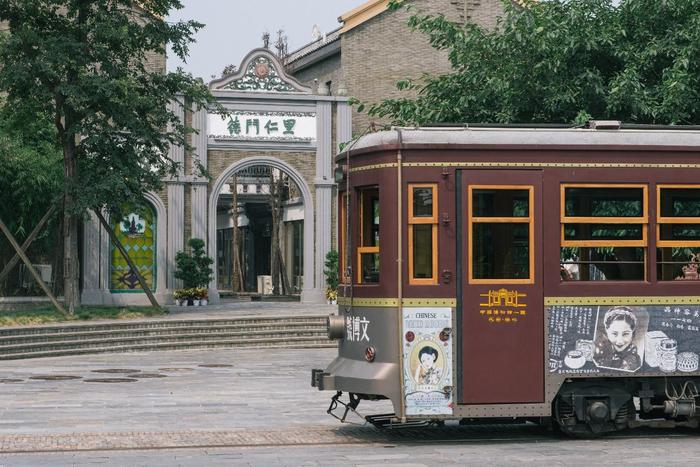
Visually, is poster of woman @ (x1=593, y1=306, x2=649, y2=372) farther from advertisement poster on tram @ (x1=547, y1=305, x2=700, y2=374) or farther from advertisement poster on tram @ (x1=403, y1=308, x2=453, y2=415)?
advertisement poster on tram @ (x1=403, y1=308, x2=453, y2=415)

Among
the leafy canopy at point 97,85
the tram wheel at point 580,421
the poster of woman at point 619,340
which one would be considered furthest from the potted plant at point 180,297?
the poster of woman at point 619,340

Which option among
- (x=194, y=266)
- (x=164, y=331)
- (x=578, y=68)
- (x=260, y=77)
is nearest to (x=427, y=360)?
(x=578, y=68)

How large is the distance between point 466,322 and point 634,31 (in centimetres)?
1036

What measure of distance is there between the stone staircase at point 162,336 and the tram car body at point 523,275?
1255 centimetres

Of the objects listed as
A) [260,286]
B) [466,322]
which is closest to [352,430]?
[466,322]

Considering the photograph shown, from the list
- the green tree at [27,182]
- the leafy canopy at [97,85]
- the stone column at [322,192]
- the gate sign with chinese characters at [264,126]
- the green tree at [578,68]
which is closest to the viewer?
the green tree at [578,68]

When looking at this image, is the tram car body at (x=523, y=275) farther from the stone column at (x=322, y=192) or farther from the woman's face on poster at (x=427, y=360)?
the stone column at (x=322, y=192)

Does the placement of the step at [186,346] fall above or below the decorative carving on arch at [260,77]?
below

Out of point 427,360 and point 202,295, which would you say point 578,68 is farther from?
point 202,295

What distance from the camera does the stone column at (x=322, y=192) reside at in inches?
1342

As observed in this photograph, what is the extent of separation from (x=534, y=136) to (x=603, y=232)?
3.71 feet

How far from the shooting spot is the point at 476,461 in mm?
10445

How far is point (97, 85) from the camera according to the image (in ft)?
82.7

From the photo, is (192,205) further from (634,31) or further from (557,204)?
(557,204)
